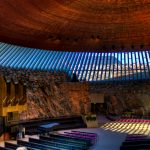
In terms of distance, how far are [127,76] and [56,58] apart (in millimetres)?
8615

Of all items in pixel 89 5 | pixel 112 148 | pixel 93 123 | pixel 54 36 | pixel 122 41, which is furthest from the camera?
pixel 93 123

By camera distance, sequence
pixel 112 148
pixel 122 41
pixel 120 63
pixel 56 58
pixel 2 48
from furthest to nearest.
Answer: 1. pixel 120 63
2. pixel 56 58
3. pixel 2 48
4. pixel 122 41
5. pixel 112 148

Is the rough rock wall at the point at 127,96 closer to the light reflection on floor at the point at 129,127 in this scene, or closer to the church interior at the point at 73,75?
the church interior at the point at 73,75

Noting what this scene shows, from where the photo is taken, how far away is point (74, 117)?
2800 cm

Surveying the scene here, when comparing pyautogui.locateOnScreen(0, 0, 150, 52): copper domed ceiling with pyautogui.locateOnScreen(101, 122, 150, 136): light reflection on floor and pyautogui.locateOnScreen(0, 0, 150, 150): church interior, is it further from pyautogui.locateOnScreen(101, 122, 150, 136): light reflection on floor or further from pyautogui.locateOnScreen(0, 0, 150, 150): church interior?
pyautogui.locateOnScreen(101, 122, 150, 136): light reflection on floor

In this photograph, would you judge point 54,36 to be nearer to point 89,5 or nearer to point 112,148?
point 89,5

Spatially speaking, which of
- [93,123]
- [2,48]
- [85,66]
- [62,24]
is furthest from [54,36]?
[85,66]

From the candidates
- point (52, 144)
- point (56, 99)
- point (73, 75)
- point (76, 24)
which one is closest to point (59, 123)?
point (56, 99)

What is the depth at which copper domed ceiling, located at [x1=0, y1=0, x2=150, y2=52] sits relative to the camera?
1403 centimetres

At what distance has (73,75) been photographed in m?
31.8

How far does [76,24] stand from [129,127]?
12125mm

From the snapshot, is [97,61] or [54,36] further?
[97,61]

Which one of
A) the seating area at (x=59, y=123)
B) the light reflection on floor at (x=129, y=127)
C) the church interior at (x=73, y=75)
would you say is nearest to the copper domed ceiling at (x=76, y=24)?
the church interior at (x=73, y=75)

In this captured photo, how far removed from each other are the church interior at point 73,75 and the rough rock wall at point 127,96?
0.11 metres
